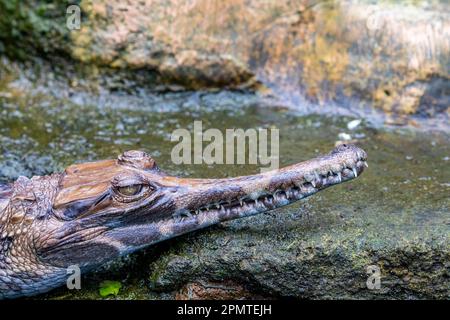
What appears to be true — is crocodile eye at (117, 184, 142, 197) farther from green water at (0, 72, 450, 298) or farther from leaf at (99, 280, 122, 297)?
leaf at (99, 280, 122, 297)

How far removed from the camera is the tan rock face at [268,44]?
5.93 metres

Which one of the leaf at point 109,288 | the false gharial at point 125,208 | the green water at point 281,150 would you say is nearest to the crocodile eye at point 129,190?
the false gharial at point 125,208

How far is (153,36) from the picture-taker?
620 cm

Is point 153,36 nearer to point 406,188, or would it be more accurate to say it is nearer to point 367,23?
point 367,23

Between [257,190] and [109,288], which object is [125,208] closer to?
[109,288]

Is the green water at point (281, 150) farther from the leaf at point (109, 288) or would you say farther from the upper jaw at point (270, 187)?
the upper jaw at point (270, 187)

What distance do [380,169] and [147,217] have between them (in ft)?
6.59

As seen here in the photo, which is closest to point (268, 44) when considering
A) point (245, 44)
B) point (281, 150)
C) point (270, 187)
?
point (245, 44)

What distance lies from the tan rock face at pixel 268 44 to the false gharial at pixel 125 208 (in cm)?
247

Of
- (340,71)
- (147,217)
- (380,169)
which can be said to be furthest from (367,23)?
(147,217)

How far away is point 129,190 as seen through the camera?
3.65 m

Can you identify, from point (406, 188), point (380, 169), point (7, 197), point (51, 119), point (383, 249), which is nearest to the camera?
point (383, 249)

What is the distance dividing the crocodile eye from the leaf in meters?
0.72

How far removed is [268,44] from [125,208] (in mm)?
3230
